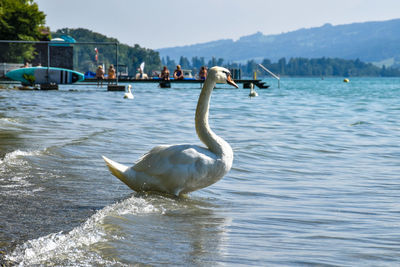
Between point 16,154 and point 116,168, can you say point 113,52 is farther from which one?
point 116,168

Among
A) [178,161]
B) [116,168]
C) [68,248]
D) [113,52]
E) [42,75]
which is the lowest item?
[68,248]

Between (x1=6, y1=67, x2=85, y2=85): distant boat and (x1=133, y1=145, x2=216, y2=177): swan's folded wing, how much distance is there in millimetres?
29394

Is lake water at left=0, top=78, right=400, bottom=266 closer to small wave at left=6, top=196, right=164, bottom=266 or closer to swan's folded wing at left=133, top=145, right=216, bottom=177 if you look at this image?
small wave at left=6, top=196, right=164, bottom=266

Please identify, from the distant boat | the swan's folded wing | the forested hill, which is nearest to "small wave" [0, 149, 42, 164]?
the swan's folded wing

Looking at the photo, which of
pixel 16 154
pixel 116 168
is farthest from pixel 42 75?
pixel 116 168

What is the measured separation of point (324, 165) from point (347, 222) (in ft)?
13.1

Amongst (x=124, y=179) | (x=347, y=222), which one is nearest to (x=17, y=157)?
(x=124, y=179)

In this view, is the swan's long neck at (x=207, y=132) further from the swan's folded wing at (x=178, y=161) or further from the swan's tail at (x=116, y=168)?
the swan's tail at (x=116, y=168)

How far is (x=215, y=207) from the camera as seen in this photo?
20.1 feet

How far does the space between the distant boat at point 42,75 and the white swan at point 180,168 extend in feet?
96.0

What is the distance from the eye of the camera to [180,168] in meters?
5.82

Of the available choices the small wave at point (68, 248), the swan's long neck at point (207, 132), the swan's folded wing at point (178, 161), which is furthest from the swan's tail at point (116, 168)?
the small wave at point (68, 248)

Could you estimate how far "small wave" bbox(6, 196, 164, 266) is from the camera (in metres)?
3.86

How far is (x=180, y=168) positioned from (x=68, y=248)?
1.89m
